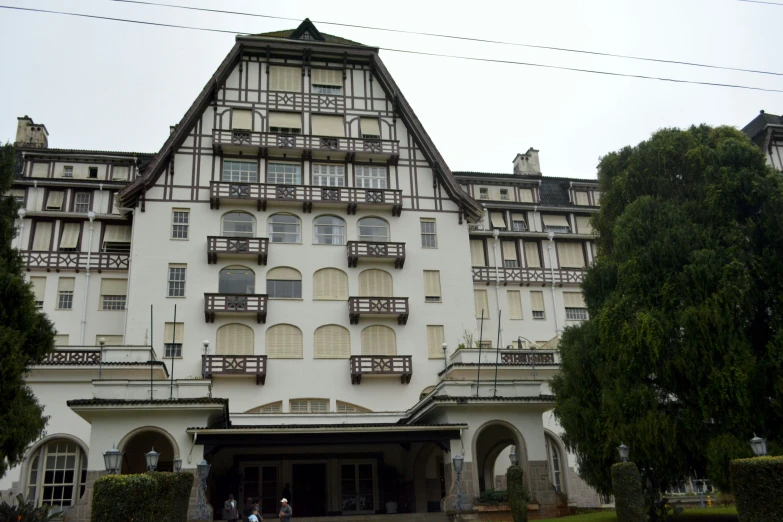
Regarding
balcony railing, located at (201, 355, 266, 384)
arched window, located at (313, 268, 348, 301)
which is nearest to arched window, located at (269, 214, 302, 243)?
arched window, located at (313, 268, 348, 301)

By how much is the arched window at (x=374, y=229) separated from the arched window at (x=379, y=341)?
18.5 ft

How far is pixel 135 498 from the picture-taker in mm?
15664

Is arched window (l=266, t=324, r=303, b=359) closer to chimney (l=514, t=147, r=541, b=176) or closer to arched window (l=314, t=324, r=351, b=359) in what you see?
arched window (l=314, t=324, r=351, b=359)

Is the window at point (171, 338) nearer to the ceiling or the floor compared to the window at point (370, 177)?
nearer to the floor

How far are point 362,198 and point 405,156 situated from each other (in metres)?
4.50

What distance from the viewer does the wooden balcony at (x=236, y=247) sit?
40500 millimetres

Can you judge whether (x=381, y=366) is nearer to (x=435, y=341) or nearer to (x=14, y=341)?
(x=435, y=341)

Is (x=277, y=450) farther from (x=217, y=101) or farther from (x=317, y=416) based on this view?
(x=217, y=101)

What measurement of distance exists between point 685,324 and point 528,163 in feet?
119

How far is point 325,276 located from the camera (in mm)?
42000

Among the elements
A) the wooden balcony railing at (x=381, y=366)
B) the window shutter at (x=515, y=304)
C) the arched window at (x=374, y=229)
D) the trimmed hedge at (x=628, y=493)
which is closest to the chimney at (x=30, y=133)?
the arched window at (x=374, y=229)

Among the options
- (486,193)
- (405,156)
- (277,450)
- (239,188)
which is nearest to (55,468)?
(277,450)

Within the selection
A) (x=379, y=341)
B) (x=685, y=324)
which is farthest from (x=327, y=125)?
(x=685, y=324)

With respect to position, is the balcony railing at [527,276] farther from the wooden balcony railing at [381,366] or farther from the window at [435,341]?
the wooden balcony railing at [381,366]
